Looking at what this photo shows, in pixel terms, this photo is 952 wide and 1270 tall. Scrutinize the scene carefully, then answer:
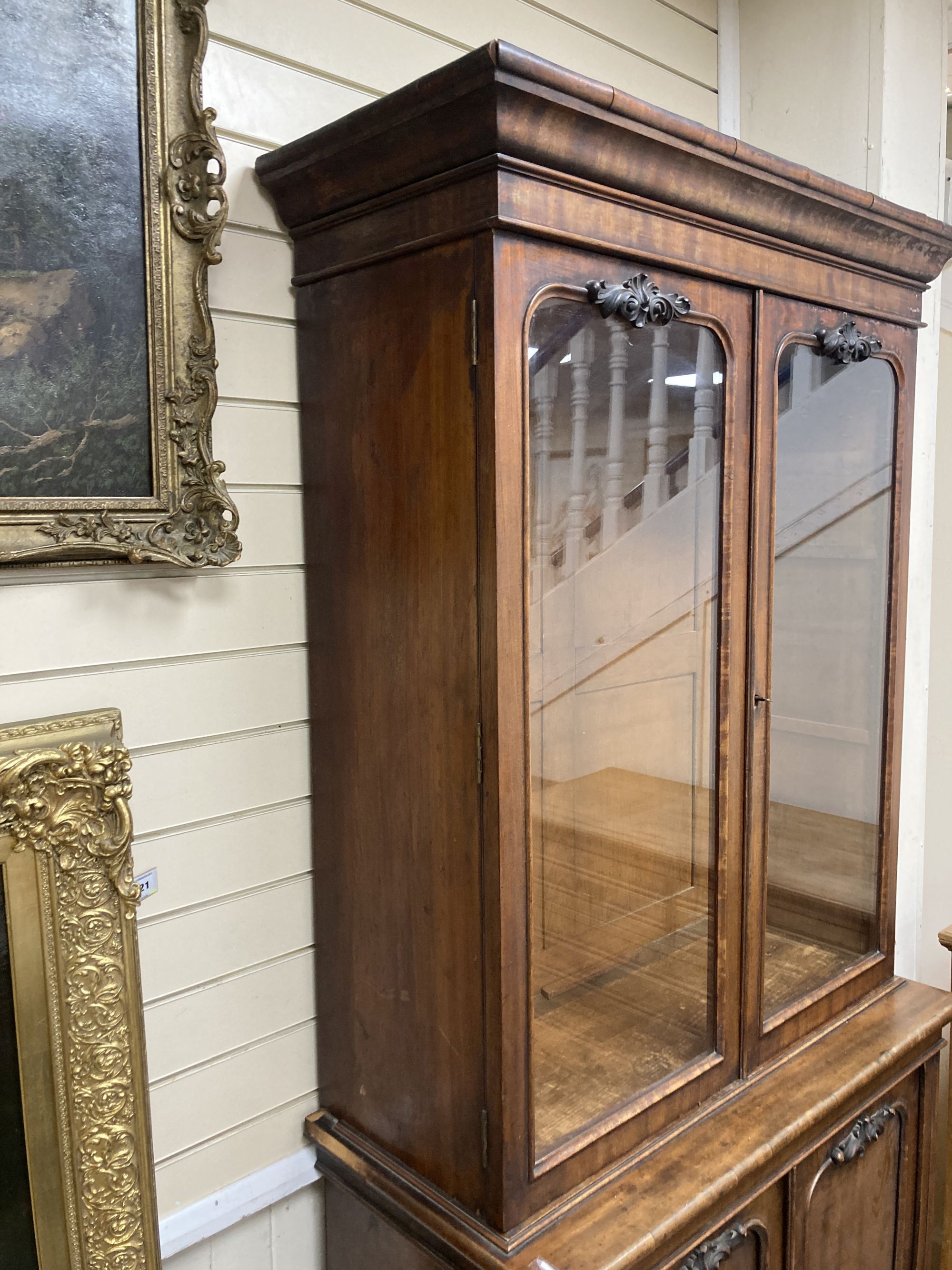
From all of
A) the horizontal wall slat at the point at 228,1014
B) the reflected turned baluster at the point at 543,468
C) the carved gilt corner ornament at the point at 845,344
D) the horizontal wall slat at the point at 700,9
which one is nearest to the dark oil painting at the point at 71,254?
the reflected turned baluster at the point at 543,468

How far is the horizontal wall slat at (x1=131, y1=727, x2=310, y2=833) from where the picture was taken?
1.19 meters

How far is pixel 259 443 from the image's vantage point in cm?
125

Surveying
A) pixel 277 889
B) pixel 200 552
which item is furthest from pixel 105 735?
pixel 277 889

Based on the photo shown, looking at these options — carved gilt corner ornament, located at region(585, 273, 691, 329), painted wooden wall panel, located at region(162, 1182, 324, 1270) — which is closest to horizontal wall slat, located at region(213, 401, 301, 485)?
carved gilt corner ornament, located at region(585, 273, 691, 329)

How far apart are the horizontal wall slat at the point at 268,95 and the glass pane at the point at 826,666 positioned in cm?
71

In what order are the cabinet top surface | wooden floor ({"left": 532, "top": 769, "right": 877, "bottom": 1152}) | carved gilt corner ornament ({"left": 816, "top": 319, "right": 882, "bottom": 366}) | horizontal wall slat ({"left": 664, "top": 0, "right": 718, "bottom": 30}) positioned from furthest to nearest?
horizontal wall slat ({"left": 664, "top": 0, "right": 718, "bottom": 30})
carved gilt corner ornament ({"left": 816, "top": 319, "right": 882, "bottom": 366})
wooden floor ({"left": 532, "top": 769, "right": 877, "bottom": 1152})
the cabinet top surface

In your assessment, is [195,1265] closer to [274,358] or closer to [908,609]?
[274,358]

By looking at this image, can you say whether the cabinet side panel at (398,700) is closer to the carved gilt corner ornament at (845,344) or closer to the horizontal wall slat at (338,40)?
the horizontal wall slat at (338,40)

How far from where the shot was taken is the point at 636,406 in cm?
116

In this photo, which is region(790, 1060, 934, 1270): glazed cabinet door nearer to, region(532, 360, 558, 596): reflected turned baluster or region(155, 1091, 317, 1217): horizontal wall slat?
region(155, 1091, 317, 1217): horizontal wall slat

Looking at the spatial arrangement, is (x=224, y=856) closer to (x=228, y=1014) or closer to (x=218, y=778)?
(x=218, y=778)

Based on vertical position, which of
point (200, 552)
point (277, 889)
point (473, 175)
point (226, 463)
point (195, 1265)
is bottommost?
point (195, 1265)

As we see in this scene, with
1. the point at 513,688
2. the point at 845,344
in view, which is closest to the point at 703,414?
the point at 845,344

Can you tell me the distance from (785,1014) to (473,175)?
1.22m
